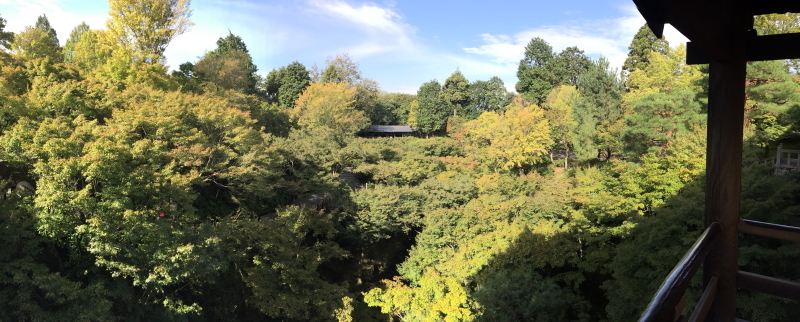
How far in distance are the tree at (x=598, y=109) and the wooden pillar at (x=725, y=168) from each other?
15.6 metres

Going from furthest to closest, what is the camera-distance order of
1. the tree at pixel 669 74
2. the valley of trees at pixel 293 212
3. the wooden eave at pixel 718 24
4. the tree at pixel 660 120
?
the tree at pixel 669 74 < the tree at pixel 660 120 < the valley of trees at pixel 293 212 < the wooden eave at pixel 718 24

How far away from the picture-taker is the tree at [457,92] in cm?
3095

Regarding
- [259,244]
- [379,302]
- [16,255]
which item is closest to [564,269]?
[379,302]

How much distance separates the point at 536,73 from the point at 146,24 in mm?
23944

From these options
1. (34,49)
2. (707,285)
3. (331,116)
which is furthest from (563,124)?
(34,49)

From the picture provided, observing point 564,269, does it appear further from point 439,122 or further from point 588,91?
point 439,122

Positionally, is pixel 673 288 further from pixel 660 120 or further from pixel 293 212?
pixel 660 120

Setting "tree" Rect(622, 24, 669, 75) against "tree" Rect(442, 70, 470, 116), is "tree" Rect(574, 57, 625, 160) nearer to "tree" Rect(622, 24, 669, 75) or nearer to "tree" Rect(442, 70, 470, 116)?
"tree" Rect(622, 24, 669, 75)

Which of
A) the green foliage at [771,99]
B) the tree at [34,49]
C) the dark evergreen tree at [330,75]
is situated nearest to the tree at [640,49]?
the green foliage at [771,99]

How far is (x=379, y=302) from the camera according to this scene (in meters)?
9.62

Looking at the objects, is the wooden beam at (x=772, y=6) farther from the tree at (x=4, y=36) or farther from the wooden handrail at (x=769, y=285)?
the tree at (x=4, y=36)

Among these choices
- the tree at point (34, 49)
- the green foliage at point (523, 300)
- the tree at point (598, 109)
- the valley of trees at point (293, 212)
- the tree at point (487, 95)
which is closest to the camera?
the valley of trees at point (293, 212)

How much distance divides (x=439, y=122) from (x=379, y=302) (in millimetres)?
21020

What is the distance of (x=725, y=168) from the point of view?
5.04 feet
